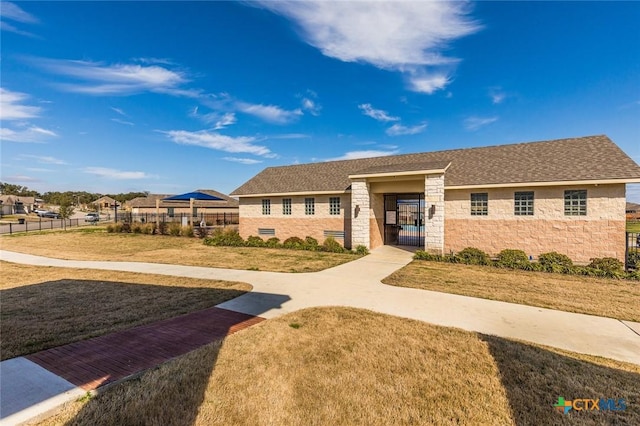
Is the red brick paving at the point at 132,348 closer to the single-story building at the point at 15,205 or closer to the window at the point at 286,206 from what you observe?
the window at the point at 286,206

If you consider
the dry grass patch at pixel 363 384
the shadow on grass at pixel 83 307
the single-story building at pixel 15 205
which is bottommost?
the dry grass patch at pixel 363 384

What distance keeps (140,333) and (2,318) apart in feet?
10.9

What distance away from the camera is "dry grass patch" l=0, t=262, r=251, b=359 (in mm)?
5379

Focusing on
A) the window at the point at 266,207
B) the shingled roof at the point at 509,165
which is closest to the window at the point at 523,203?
the shingled roof at the point at 509,165

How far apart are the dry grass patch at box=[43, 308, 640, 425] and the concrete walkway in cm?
75

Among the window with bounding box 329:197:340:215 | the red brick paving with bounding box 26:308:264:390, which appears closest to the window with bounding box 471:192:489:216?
the window with bounding box 329:197:340:215

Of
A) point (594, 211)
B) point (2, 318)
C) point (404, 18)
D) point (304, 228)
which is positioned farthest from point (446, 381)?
point (304, 228)

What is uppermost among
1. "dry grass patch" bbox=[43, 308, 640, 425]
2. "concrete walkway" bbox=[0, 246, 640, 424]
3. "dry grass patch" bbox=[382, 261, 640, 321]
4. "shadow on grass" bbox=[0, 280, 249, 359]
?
"shadow on grass" bbox=[0, 280, 249, 359]

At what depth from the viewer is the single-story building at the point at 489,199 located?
39.3 ft

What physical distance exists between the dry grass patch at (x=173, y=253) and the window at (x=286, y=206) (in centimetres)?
327

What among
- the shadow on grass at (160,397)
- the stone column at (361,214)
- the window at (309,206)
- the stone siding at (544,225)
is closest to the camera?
the shadow on grass at (160,397)

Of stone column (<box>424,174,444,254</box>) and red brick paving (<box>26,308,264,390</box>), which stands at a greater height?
stone column (<box>424,174,444,254</box>)

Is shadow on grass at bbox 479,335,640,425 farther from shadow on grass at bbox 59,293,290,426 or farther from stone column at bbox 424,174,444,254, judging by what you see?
stone column at bbox 424,174,444,254

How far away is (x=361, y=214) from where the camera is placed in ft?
52.2
